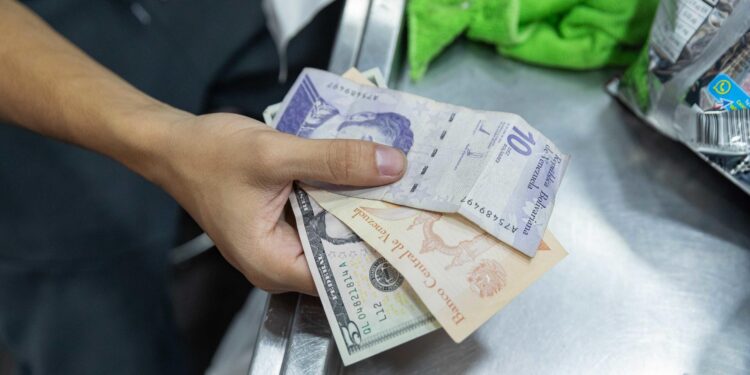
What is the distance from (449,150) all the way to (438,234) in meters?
0.08

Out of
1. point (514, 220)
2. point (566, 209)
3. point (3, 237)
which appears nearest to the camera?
A: point (514, 220)

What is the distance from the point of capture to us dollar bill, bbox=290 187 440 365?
0.50m

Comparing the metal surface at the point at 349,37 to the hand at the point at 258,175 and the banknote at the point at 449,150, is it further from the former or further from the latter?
the hand at the point at 258,175

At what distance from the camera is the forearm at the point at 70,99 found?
0.62 metres

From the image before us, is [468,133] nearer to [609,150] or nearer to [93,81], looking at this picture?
[609,150]

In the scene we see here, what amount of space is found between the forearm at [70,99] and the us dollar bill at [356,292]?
0.19m

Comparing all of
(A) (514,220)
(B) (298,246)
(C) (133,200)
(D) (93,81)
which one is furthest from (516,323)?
(C) (133,200)

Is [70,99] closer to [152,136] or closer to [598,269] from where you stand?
[152,136]

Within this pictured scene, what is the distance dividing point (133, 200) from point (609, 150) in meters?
0.79

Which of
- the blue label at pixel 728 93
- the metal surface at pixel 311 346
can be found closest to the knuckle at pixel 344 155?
the metal surface at pixel 311 346

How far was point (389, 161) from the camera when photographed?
1.69ft

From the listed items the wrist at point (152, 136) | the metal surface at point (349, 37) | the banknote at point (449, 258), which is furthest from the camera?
the metal surface at point (349, 37)

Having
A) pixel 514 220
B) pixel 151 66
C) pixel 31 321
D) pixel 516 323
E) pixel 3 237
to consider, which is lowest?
pixel 31 321

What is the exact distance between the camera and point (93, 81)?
67 centimetres
